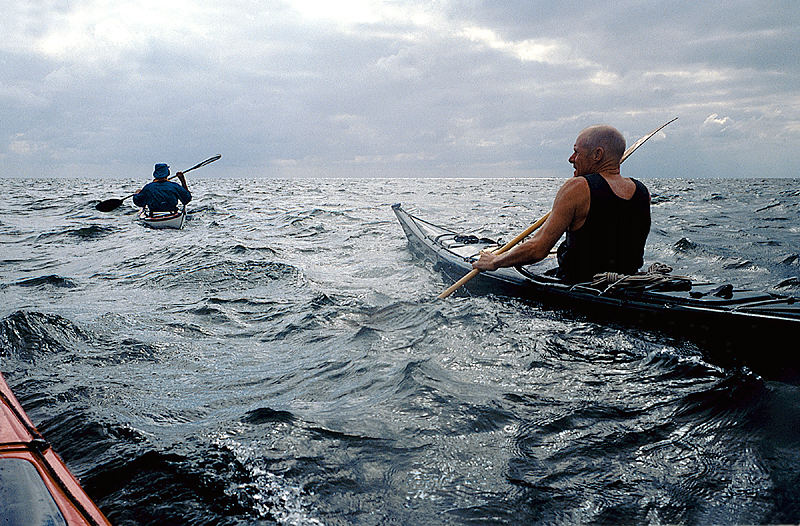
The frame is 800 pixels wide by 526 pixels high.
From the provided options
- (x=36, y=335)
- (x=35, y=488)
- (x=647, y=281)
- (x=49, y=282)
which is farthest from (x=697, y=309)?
(x=49, y=282)

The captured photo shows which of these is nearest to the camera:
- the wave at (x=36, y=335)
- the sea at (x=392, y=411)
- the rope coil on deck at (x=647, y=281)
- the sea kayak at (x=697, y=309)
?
the sea at (x=392, y=411)

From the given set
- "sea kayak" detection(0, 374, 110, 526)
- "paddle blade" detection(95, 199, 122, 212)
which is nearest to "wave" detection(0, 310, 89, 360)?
"sea kayak" detection(0, 374, 110, 526)

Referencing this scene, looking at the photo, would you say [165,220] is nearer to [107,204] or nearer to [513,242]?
[107,204]

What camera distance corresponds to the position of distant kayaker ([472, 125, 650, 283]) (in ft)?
12.9

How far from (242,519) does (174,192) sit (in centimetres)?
1308

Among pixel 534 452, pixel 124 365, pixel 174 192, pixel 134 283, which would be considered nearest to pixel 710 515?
pixel 534 452

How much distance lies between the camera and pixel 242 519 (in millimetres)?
2068

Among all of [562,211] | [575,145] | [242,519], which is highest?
[575,145]

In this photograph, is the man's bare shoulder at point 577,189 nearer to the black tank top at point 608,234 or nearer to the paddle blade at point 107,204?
the black tank top at point 608,234

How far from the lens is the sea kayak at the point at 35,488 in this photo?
1.50 m

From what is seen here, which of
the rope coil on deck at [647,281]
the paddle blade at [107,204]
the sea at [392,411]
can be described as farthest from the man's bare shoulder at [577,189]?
the paddle blade at [107,204]

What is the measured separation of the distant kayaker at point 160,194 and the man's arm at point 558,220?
11723mm

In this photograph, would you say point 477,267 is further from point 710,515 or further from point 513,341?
point 710,515

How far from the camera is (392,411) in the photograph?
3.11 m
